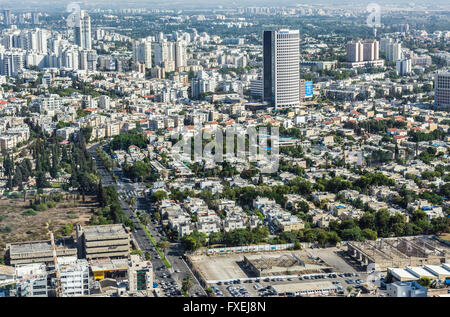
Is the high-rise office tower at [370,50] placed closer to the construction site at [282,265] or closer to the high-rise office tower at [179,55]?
the high-rise office tower at [179,55]

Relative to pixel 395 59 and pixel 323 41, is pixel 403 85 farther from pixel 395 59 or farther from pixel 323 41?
pixel 323 41

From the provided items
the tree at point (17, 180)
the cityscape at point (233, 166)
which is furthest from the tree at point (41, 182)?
the tree at point (17, 180)

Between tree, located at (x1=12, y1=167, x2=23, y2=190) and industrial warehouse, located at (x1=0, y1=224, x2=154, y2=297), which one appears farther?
tree, located at (x1=12, y1=167, x2=23, y2=190)

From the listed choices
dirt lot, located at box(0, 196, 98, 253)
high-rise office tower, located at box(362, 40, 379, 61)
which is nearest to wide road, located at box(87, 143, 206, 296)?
dirt lot, located at box(0, 196, 98, 253)

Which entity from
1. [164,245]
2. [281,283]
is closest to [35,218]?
[164,245]

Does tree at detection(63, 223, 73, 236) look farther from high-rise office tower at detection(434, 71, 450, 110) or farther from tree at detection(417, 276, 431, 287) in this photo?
high-rise office tower at detection(434, 71, 450, 110)

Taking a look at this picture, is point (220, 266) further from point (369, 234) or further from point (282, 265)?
point (369, 234)
